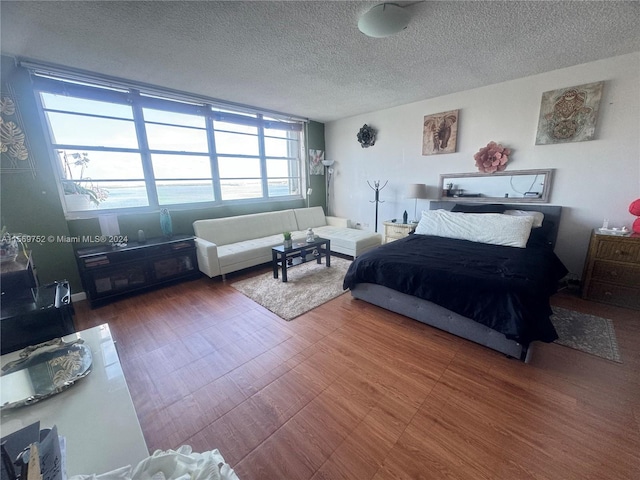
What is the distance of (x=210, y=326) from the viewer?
244 cm

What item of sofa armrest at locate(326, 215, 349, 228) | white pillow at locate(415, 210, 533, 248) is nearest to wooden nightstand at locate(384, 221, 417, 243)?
white pillow at locate(415, 210, 533, 248)

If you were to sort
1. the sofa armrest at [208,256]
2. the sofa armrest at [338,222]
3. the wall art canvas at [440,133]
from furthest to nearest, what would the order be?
the sofa armrest at [338,222], the wall art canvas at [440,133], the sofa armrest at [208,256]

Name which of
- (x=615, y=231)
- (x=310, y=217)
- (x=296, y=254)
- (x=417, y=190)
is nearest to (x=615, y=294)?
(x=615, y=231)

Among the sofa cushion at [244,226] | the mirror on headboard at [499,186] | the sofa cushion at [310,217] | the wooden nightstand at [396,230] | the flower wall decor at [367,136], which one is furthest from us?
the sofa cushion at [310,217]

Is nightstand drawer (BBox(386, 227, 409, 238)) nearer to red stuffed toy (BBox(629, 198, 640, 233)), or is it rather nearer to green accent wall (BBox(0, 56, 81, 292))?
red stuffed toy (BBox(629, 198, 640, 233))

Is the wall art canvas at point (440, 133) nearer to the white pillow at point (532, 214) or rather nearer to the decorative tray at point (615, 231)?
the white pillow at point (532, 214)

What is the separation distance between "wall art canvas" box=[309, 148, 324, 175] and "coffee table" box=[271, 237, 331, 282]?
213 centimetres

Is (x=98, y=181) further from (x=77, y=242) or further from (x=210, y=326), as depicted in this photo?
(x=210, y=326)

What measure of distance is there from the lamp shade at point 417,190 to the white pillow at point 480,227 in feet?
1.69

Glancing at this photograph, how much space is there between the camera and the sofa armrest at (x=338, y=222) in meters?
5.09

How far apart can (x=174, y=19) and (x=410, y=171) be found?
3583 millimetres

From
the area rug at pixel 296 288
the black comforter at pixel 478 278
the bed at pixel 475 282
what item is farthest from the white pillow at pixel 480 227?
the area rug at pixel 296 288

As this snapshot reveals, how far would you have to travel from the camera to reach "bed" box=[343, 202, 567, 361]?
182 cm

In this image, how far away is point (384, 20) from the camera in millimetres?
1823
